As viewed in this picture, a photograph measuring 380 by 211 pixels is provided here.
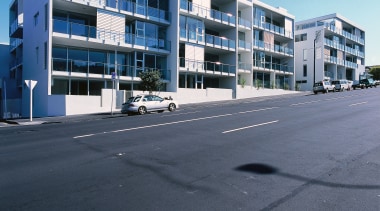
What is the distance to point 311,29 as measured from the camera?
58.1m

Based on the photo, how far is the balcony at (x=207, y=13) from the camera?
113 feet

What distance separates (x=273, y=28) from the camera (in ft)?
156

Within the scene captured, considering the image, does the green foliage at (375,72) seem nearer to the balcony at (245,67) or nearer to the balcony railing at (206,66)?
the balcony at (245,67)

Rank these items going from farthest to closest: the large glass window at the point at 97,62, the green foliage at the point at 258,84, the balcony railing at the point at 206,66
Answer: the green foliage at the point at 258,84, the balcony railing at the point at 206,66, the large glass window at the point at 97,62

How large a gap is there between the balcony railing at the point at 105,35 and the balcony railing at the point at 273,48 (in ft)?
53.5

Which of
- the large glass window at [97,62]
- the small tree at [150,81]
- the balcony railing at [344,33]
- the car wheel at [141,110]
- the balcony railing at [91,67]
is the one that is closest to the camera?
the car wheel at [141,110]

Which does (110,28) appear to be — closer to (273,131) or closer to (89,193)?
(273,131)

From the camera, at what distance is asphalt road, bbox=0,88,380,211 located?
4.95 m

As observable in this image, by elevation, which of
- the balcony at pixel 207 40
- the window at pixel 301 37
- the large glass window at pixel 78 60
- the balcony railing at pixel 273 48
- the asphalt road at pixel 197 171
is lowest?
the asphalt road at pixel 197 171

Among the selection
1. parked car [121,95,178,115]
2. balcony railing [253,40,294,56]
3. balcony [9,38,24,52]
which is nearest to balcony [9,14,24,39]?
balcony [9,38,24,52]

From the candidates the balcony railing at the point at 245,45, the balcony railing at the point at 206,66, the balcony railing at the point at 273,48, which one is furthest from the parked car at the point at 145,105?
the balcony railing at the point at 273,48

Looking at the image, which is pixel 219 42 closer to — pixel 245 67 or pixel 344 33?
pixel 245 67

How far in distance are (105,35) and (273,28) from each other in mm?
28821

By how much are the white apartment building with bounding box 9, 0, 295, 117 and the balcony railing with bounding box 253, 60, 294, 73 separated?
0.18m
